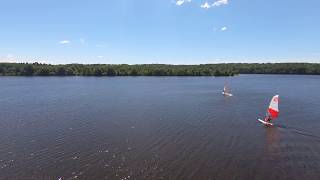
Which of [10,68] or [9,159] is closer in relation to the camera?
[9,159]

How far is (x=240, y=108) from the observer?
147 ft

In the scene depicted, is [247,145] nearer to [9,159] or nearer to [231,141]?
[231,141]

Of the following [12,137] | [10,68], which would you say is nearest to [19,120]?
[12,137]

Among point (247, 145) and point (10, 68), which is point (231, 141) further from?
point (10, 68)

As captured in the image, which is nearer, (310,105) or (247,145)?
(247,145)

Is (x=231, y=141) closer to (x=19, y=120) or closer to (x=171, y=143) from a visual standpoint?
(x=171, y=143)

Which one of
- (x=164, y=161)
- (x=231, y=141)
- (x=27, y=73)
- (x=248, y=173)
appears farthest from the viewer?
(x=27, y=73)

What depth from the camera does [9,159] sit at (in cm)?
2189

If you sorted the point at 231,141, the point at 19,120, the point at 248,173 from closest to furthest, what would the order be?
the point at 248,173
the point at 231,141
the point at 19,120

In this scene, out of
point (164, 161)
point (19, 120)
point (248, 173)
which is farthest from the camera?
point (19, 120)

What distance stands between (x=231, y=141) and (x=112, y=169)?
10359 mm

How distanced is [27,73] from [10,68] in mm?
14531

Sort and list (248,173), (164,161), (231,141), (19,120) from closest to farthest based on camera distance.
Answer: (248,173) < (164,161) < (231,141) < (19,120)

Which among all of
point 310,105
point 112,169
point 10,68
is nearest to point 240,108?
point 310,105
